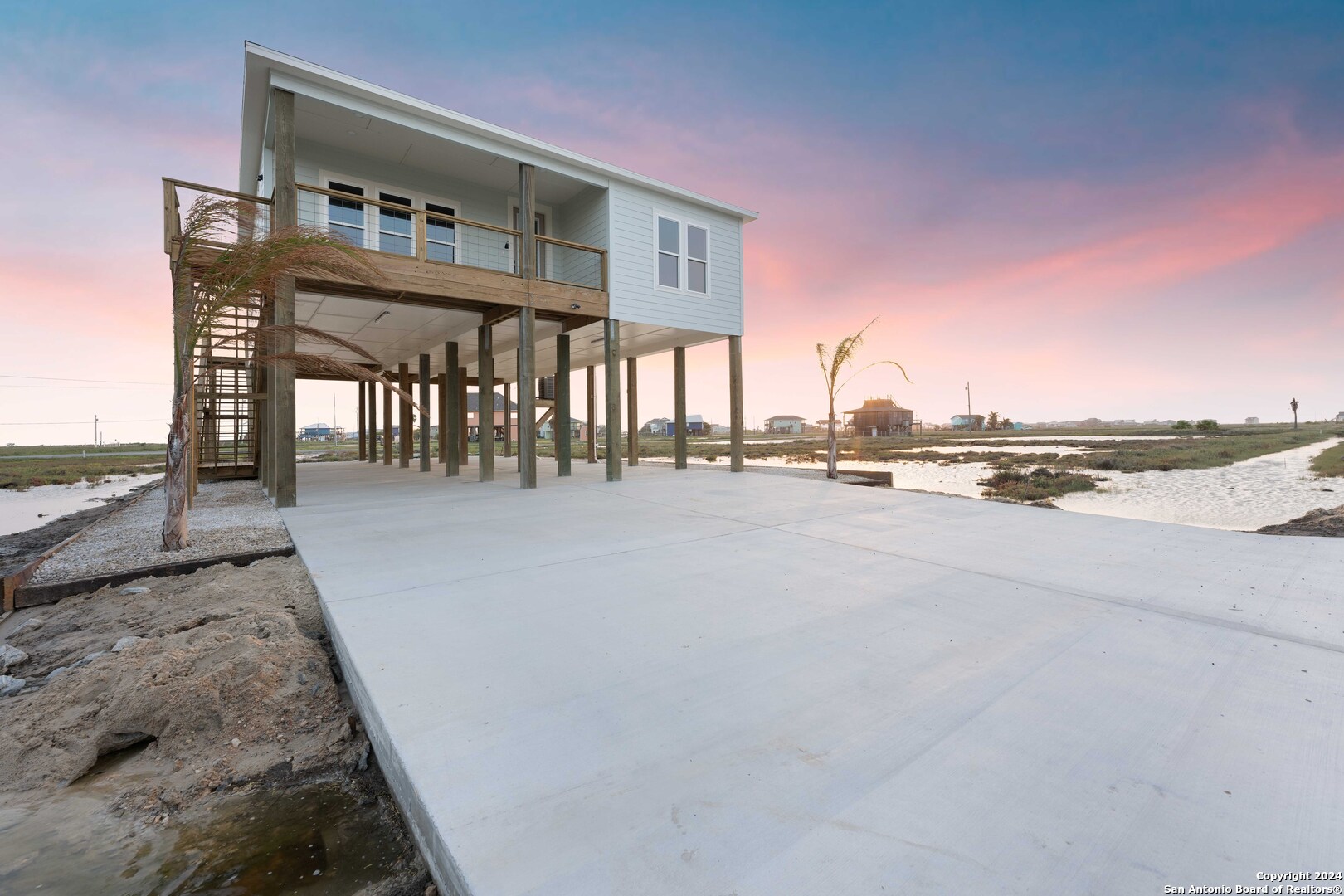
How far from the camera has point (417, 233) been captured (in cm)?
868

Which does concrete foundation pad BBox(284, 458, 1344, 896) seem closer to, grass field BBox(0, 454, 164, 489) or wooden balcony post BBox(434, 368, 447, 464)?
wooden balcony post BBox(434, 368, 447, 464)

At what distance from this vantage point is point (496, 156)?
9.70m

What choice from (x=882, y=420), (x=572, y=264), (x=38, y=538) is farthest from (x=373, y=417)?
(x=882, y=420)

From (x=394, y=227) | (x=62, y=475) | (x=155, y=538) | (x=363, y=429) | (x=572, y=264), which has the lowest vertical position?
(x=155, y=538)

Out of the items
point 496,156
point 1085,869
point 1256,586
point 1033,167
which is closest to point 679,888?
point 1085,869

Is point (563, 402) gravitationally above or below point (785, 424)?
below

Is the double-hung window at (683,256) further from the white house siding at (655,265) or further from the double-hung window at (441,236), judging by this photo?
the double-hung window at (441,236)

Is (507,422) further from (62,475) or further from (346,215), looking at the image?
(62,475)

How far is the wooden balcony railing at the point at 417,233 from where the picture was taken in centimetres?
734

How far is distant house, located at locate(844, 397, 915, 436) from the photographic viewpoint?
6166cm

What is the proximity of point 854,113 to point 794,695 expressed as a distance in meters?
15.4

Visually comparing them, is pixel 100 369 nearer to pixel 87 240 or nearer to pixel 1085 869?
pixel 87 240

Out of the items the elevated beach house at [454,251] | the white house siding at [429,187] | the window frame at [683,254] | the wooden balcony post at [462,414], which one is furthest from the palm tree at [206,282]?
the wooden balcony post at [462,414]

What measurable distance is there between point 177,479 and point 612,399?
721cm
